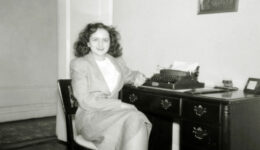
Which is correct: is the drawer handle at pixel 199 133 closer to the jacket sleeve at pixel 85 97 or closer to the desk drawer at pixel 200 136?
the desk drawer at pixel 200 136

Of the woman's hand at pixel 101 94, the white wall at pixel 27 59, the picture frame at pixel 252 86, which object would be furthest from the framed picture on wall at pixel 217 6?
the white wall at pixel 27 59

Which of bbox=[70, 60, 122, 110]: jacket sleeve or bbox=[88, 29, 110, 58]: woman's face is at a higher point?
bbox=[88, 29, 110, 58]: woman's face

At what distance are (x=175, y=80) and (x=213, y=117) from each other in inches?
22.8

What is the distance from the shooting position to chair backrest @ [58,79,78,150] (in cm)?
248

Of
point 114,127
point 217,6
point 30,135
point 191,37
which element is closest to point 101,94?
point 114,127

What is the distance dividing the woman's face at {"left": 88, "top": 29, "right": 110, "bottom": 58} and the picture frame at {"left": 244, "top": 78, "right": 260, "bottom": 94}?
48.3 inches

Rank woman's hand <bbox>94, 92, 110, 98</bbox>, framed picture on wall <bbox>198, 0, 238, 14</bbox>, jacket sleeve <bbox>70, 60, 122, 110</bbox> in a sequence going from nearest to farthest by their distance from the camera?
jacket sleeve <bbox>70, 60, 122, 110</bbox>
woman's hand <bbox>94, 92, 110, 98</bbox>
framed picture on wall <bbox>198, 0, 238, 14</bbox>

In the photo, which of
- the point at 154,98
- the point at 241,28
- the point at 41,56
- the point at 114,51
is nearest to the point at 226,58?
the point at 241,28

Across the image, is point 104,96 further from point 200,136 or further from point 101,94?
point 200,136

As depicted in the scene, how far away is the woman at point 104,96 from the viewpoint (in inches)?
89.7

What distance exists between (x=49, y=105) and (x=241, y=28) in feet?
13.9

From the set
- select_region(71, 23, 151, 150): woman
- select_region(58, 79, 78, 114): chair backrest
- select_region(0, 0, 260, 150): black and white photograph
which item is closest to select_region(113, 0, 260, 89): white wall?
select_region(0, 0, 260, 150): black and white photograph

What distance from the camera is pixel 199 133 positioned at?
7.89 feet

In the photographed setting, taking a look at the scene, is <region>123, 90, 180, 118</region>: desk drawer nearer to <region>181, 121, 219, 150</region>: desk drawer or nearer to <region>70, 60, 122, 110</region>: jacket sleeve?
<region>181, 121, 219, 150</region>: desk drawer
